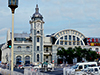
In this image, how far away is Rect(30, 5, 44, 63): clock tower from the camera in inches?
2815

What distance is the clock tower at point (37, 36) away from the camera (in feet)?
235

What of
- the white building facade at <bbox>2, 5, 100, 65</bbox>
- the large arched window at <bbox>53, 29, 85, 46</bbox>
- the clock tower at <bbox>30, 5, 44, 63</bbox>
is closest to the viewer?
the white building facade at <bbox>2, 5, 100, 65</bbox>

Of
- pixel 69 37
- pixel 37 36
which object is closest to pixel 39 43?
pixel 37 36

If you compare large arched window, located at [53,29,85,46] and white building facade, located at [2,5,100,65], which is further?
large arched window, located at [53,29,85,46]

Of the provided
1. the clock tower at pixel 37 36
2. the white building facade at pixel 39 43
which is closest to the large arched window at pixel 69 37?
the white building facade at pixel 39 43

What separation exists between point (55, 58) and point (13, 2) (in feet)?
175

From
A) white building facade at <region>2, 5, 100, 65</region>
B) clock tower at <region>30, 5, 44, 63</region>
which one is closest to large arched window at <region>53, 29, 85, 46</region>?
white building facade at <region>2, 5, 100, 65</region>

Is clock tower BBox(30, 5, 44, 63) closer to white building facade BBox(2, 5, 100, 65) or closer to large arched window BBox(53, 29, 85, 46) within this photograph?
white building facade BBox(2, 5, 100, 65)

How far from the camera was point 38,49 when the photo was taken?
7188 centimetres

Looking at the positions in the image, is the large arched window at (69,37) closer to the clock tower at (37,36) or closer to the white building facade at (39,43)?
the white building facade at (39,43)

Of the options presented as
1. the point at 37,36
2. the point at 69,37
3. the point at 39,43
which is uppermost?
the point at 37,36

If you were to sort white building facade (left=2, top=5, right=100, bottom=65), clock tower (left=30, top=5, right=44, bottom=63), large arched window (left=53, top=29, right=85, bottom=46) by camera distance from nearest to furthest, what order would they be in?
1. white building facade (left=2, top=5, right=100, bottom=65)
2. clock tower (left=30, top=5, right=44, bottom=63)
3. large arched window (left=53, top=29, right=85, bottom=46)

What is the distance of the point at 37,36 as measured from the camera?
2830 inches

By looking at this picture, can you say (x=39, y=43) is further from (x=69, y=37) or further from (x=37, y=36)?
(x=69, y=37)
